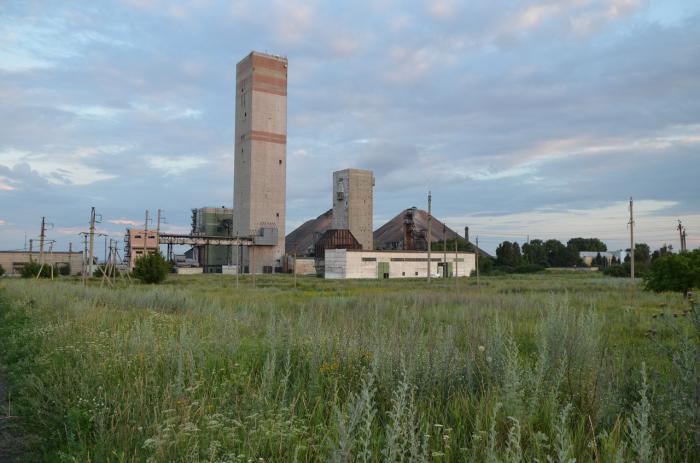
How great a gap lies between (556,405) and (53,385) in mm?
5657

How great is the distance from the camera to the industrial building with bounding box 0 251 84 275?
7731cm

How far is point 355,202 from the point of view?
8262 cm

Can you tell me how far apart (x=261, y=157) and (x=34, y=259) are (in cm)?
3882

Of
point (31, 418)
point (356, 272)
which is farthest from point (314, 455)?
point (356, 272)

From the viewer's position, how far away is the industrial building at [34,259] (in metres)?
77.3

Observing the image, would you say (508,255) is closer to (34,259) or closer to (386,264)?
(386,264)

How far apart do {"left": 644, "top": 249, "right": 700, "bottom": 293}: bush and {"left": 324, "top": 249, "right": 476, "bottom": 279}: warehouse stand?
33.3 metres

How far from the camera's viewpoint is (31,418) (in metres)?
5.33

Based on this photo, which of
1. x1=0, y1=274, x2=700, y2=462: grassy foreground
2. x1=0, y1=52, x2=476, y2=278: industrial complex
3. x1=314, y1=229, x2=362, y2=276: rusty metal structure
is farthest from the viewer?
x1=314, y1=229, x2=362, y2=276: rusty metal structure

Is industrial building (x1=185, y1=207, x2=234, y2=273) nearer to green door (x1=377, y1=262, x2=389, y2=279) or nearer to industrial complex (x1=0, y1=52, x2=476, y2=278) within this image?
industrial complex (x1=0, y1=52, x2=476, y2=278)

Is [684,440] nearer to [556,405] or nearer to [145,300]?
[556,405]

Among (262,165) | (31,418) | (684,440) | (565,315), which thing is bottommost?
(31,418)

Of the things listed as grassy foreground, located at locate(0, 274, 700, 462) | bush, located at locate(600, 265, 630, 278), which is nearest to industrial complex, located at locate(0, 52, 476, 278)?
bush, located at locate(600, 265, 630, 278)

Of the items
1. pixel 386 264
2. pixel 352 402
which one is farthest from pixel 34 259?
pixel 352 402
